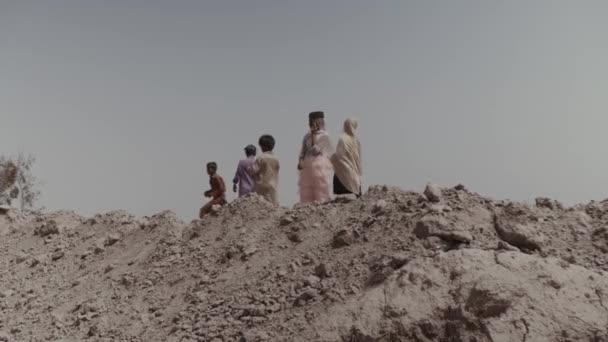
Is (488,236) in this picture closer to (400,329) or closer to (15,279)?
(400,329)

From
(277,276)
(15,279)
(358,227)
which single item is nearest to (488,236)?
(358,227)

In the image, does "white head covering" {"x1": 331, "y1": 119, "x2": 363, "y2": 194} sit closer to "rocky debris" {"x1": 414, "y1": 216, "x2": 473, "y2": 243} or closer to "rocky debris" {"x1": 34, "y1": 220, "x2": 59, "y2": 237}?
"rocky debris" {"x1": 414, "y1": 216, "x2": 473, "y2": 243}

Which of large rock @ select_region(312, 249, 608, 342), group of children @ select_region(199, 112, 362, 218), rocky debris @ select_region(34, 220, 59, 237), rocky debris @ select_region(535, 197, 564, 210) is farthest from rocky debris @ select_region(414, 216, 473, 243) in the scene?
rocky debris @ select_region(34, 220, 59, 237)

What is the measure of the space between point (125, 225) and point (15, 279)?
1581 mm

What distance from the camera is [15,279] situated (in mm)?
6742

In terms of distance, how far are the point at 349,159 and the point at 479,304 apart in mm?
3883

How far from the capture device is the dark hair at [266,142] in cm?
760

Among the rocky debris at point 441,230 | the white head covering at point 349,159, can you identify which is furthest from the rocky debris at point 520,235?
the white head covering at point 349,159

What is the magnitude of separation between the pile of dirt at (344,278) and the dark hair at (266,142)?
1679 millimetres

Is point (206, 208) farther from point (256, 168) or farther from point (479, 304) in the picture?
point (479, 304)

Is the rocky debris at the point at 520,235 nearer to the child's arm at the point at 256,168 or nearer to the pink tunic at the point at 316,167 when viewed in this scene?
the pink tunic at the point at 316,167

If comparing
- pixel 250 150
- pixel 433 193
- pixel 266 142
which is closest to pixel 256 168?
pixel 266 142

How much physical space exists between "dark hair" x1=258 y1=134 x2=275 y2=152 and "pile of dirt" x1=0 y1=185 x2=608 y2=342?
5.51 feet

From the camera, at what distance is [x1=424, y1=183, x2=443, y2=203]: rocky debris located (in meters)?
4.51
